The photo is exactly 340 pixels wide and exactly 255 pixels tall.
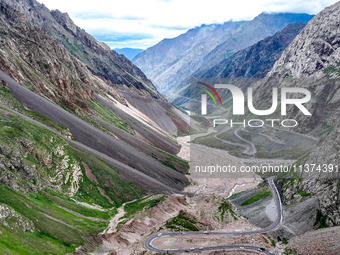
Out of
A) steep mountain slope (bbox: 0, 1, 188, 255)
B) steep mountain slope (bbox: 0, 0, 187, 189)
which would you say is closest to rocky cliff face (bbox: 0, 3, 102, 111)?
steep mountain slope (bbox: 0, 0, 187, 189)

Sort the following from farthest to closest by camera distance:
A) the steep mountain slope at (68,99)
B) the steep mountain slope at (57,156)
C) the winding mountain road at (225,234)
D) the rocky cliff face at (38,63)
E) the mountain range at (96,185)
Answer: the rocky cliff face at (38,63)
the steep mountain slope at (68,99)
the mountain range at (96,185)
the winding mountain road at (225,234)
the steep mountain slope at (57,156)

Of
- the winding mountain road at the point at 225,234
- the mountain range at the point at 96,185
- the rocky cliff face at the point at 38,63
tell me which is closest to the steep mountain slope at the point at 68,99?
the rocky cliff face at the point at 38,63

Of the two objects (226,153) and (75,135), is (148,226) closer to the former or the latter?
(75,135)

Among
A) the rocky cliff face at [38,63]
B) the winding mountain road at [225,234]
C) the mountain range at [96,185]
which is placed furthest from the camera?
the rocky cliff face at [38,63]

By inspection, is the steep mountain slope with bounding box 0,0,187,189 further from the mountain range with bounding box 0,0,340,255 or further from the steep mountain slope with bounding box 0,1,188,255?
the mountain range with bounding box 0,0,340,255

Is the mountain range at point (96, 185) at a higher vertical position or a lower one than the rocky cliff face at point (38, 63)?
lower

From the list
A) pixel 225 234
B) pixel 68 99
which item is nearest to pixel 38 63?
pixel 68 99

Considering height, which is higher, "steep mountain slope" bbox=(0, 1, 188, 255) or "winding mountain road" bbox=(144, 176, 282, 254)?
"steep mountain slope" bbox=(0, 1, 188, 255)

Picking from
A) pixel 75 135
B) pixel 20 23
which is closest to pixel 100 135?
pixel 75 135

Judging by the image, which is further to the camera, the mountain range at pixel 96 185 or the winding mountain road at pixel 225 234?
the mountain range at pixel 96 185

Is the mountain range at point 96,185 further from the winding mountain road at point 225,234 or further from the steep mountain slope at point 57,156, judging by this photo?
the winding mountain road at point 225,234

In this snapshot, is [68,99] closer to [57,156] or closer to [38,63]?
[38,63]

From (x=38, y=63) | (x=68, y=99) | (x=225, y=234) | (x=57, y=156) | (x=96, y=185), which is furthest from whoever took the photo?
(x=38, y=63)

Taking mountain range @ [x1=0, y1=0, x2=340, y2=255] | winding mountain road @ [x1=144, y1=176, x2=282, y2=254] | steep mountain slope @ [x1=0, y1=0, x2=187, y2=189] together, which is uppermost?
steep mountain slope @ [x1=0, y1=0, x2=187, y2=189]
